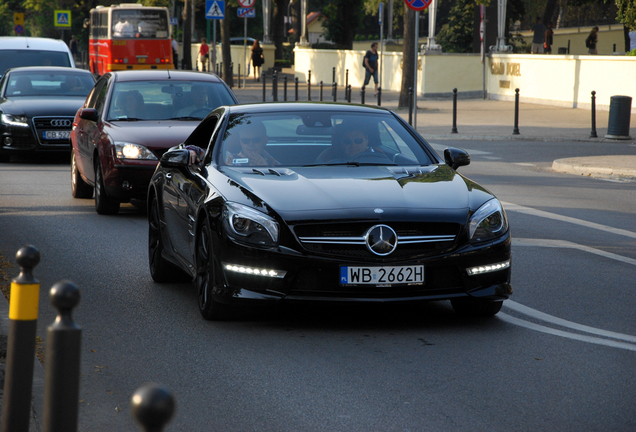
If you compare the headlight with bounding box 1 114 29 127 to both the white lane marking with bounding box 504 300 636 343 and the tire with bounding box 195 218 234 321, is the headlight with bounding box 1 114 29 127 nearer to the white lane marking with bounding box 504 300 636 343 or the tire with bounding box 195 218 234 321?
the tire with bounding box 195 218 234 321

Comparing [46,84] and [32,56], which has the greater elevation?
[32,56]

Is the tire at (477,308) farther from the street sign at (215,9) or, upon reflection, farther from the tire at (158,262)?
the street sign at (215,9)

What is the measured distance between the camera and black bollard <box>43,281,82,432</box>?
10.1 feet

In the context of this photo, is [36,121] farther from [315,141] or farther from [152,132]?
[315,141]

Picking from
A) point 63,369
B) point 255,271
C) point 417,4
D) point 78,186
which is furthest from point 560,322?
point 417,4

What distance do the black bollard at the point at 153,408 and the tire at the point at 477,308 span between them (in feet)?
15.2

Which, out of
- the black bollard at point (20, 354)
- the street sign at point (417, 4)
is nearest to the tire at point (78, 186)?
the black bollard at point (20, 354)

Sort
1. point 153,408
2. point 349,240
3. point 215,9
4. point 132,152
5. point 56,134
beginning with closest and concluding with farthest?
point 153,408
point 349,240
point 132,152
point 56,134
point 215,9

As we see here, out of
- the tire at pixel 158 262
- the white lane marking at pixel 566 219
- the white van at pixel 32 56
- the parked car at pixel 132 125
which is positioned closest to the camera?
the tire at pixel 158 262

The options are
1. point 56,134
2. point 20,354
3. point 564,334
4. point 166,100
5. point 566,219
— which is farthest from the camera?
point 56,134

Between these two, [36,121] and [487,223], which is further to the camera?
[36,121]

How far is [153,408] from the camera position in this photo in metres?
2.24

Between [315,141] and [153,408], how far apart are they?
540cm

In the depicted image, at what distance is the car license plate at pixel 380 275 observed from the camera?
6.19m
